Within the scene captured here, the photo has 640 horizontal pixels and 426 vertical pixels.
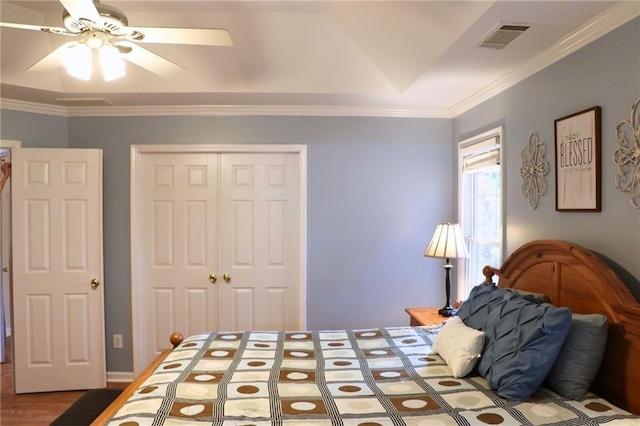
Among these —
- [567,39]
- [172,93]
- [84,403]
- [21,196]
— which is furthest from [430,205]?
[21,196]

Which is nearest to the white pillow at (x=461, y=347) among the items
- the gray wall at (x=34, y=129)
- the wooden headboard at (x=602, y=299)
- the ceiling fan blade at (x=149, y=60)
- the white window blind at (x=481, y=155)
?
the wooden headboard at (x=602, y=299)

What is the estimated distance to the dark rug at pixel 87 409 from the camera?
2068 millimetres

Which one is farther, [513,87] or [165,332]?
[165,332]

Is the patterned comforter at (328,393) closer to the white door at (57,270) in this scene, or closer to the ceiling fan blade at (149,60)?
the ceiling fan blade at (149,60)

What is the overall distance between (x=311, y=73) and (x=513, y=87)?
1.43 m

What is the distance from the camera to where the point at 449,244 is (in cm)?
305

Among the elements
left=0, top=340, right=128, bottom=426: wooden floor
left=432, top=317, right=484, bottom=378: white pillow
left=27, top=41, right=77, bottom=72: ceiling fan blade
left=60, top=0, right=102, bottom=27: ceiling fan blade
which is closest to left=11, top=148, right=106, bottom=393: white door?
left=0, top=340, right=128, bottom=426: wooden floor

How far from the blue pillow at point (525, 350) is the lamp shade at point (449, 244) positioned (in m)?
1.17

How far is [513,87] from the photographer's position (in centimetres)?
269

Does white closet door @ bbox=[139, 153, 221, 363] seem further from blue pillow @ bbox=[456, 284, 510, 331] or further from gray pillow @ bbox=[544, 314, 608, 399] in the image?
gray pillow @ bbox=[544, 314, 608, 399]

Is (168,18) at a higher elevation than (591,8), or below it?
higher

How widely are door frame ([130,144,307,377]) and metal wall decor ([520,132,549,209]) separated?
70.2 inches

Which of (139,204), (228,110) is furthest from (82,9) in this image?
(139,204)

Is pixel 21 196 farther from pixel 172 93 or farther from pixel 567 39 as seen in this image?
pixel 567 39
